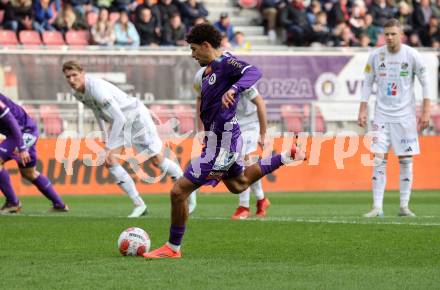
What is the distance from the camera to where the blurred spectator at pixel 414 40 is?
2884cm

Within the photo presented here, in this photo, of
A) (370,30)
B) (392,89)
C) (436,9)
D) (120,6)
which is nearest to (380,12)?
(370,30)

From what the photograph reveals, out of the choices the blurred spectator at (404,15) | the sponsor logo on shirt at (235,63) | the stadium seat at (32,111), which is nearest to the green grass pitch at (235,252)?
the sponsor logo on shirt at (235,63)

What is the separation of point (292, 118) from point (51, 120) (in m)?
5.31

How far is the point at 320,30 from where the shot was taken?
92.3 ft

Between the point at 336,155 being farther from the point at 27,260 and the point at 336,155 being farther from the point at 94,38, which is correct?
the point at 27,260

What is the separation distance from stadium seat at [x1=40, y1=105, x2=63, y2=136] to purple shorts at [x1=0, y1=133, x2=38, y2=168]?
655 cm

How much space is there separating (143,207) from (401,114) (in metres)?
3.63

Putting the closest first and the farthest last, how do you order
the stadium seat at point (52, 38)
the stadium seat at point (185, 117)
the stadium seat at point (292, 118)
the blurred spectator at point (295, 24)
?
the stadium seat at point (185, 117) → the stadium seat at point (292, 118) → the stadium seat at point (52, 38) → the blurred spectator at point (295, 24)

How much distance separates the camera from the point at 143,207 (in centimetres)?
1441

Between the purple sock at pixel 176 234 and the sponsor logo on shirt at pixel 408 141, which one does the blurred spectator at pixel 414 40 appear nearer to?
the sponsor logo on shirt at pixel 408 141

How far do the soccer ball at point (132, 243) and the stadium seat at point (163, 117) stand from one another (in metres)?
12.0

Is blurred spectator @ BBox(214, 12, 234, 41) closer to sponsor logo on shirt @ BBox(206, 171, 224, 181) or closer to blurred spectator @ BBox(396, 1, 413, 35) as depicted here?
blurred spectator @ BBox(396, 1, 413, 35)

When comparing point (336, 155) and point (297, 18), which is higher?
point (297, 18)

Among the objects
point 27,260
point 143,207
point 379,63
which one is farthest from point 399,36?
point 27,260
